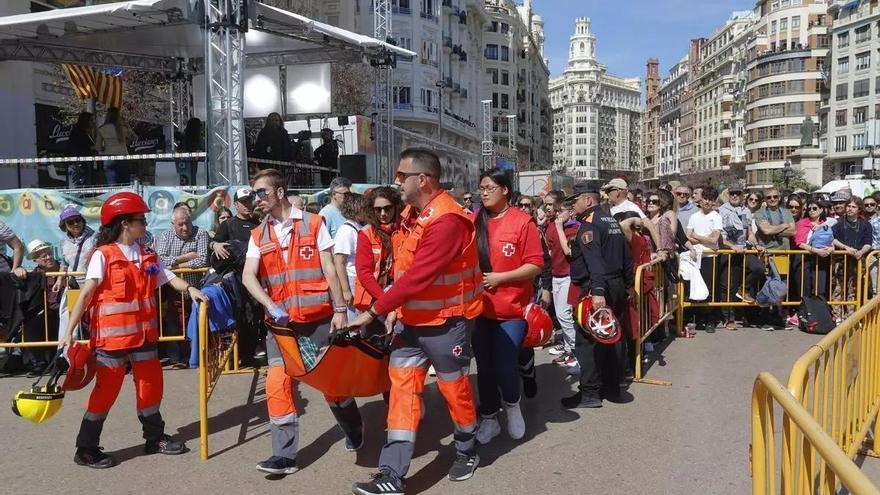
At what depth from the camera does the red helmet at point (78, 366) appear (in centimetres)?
462

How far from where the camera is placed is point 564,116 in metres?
183

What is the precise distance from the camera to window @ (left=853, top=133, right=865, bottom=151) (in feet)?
247

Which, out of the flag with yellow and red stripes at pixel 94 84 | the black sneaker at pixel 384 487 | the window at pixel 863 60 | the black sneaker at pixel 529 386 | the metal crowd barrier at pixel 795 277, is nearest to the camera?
the black sneaker at pixel 384 487

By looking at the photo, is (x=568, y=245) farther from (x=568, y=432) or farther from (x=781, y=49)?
(x=781, y=49)

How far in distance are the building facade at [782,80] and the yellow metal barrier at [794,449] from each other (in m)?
92.2

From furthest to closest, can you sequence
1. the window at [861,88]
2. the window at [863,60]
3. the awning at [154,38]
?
the window at [861,88] < the window at [863,60] < the awning at [154,38]

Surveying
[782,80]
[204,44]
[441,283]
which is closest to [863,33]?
[782,80]

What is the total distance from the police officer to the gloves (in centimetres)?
250

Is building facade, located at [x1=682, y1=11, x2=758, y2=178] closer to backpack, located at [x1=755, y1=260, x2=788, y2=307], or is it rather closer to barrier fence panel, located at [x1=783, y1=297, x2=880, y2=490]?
backpack, located at [x1=755, y1=260, x2=788, y2=307]

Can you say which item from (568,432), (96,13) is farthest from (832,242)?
(96,13)

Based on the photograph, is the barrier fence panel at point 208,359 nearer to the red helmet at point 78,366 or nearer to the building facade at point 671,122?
the red helmet at point 78,366

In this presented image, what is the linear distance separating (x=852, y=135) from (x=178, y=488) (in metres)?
87.9

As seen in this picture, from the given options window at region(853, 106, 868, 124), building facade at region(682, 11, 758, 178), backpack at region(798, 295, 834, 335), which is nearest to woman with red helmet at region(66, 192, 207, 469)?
backpack at region(798, 295, 834, 335)

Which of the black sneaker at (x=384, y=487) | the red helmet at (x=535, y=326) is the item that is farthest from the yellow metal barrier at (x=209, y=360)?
Result: the red helmet at (x=535, y=326)
